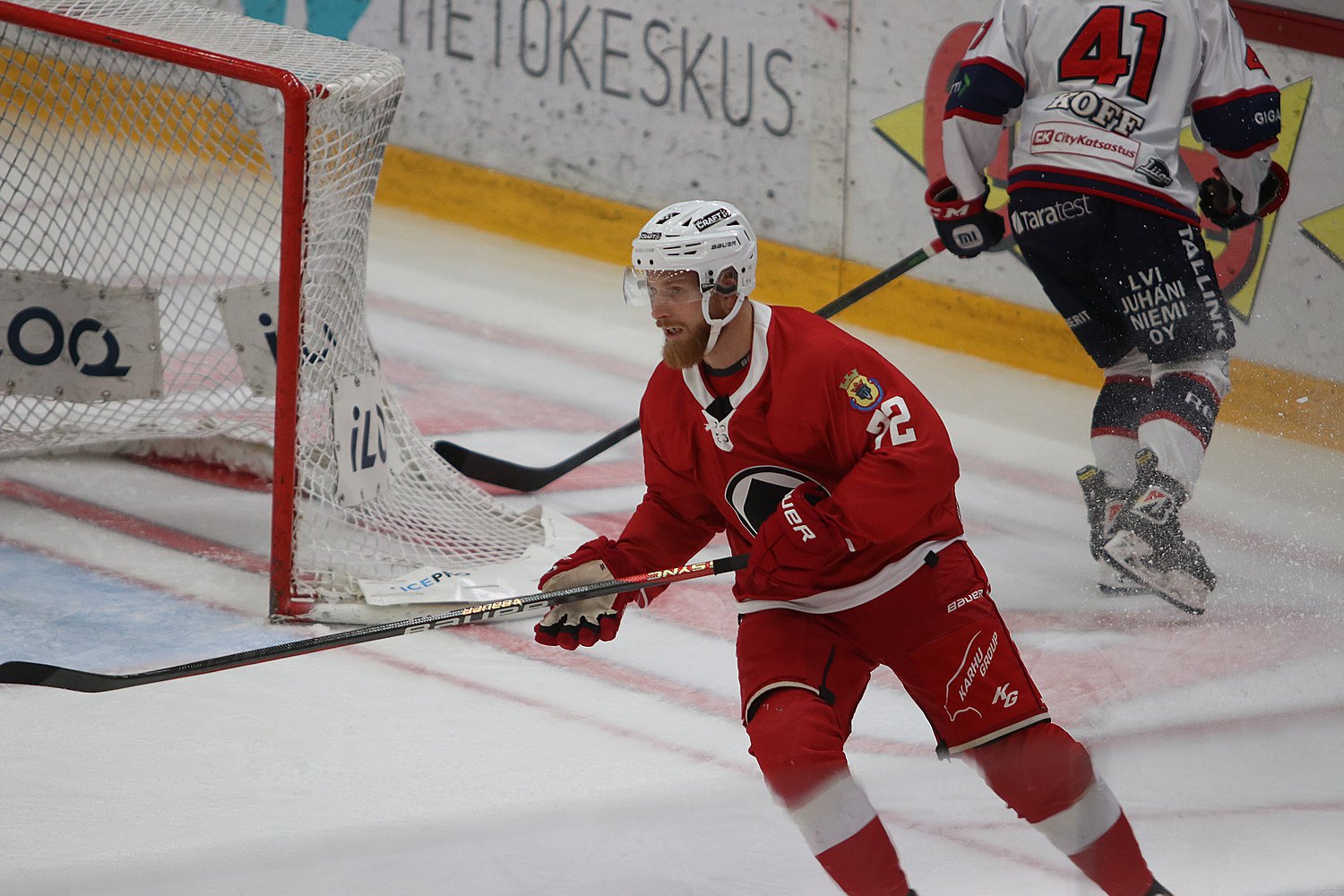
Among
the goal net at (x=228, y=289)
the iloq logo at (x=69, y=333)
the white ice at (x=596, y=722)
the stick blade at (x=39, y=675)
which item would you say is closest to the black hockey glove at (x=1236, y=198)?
the white ice at (x=596, y=722)

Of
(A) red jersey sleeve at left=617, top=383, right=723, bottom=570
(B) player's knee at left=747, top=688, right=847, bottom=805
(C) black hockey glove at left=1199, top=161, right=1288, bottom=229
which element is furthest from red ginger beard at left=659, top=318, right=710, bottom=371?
(C) black hockey glove at left=1199, top=161, right=1288, bottom=229

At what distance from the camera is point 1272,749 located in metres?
2.84

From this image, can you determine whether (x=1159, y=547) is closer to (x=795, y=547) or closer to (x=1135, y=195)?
(x=1135, y=195)

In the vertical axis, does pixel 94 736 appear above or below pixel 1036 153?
below

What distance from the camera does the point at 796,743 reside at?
2.03 m

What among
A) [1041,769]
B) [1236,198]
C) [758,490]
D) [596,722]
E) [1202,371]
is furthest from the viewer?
[1236,198]

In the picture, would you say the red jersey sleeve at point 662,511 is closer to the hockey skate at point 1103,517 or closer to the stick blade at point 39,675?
the stick blade at point 39,675

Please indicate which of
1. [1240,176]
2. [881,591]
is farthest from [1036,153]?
[881,591]

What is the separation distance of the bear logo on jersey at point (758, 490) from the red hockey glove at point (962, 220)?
1.64 metres

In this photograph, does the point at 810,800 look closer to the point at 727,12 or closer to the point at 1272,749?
the point at 1272,749

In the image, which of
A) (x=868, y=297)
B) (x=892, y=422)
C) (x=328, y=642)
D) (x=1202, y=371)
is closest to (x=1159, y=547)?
(x=1202, y=371)

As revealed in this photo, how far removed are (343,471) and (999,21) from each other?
1624 millimetres

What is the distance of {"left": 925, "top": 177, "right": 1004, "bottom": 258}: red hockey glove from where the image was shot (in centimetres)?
375

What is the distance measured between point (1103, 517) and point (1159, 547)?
0.92 feet
